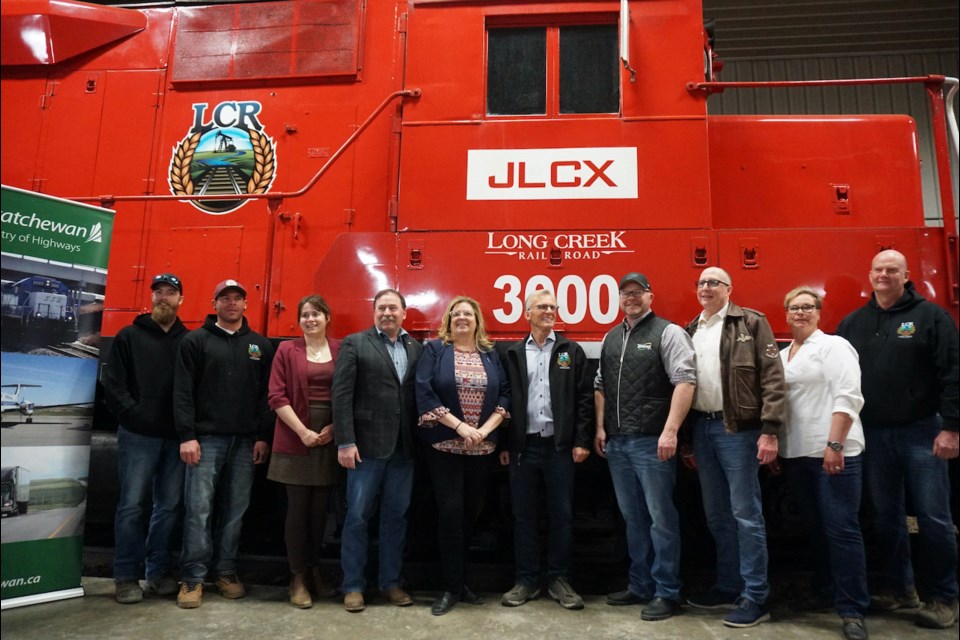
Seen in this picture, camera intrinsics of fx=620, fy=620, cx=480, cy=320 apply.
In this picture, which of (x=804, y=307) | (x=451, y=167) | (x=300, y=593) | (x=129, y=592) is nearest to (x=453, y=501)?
(x=300, y=593)

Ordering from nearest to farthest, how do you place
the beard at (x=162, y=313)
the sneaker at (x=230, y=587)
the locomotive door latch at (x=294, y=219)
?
the sneaker at (x=230, y=587) < the beard at (x=162, y=313) < the locomotive door latch at (x=294, y=219)

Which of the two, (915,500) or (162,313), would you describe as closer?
(915,500)

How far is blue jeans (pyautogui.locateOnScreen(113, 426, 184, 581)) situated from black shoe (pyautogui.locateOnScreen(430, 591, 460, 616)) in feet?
5.15

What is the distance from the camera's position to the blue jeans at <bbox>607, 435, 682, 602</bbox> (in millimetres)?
3146

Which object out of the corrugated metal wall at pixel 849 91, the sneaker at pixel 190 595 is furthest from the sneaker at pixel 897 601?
the corrugated metal wall at pixel 849 91

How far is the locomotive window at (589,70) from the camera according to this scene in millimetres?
3756

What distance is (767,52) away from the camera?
11148mm

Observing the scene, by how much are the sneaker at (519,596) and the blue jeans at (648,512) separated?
532 mm

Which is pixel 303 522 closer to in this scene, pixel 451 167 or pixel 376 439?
pixel 376 439

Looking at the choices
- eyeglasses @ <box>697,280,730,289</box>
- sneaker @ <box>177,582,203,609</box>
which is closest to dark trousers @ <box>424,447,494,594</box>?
sneaker @ <box>177,582,203,609</box>

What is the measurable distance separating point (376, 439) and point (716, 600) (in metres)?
1.96

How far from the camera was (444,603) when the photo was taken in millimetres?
3207

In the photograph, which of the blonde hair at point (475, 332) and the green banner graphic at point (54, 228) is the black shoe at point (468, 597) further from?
the green banner graphic at point (54, 228)

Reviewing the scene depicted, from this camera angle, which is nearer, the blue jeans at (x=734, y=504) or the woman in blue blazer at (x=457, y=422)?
the blue jeans at (x=734, y=504)
